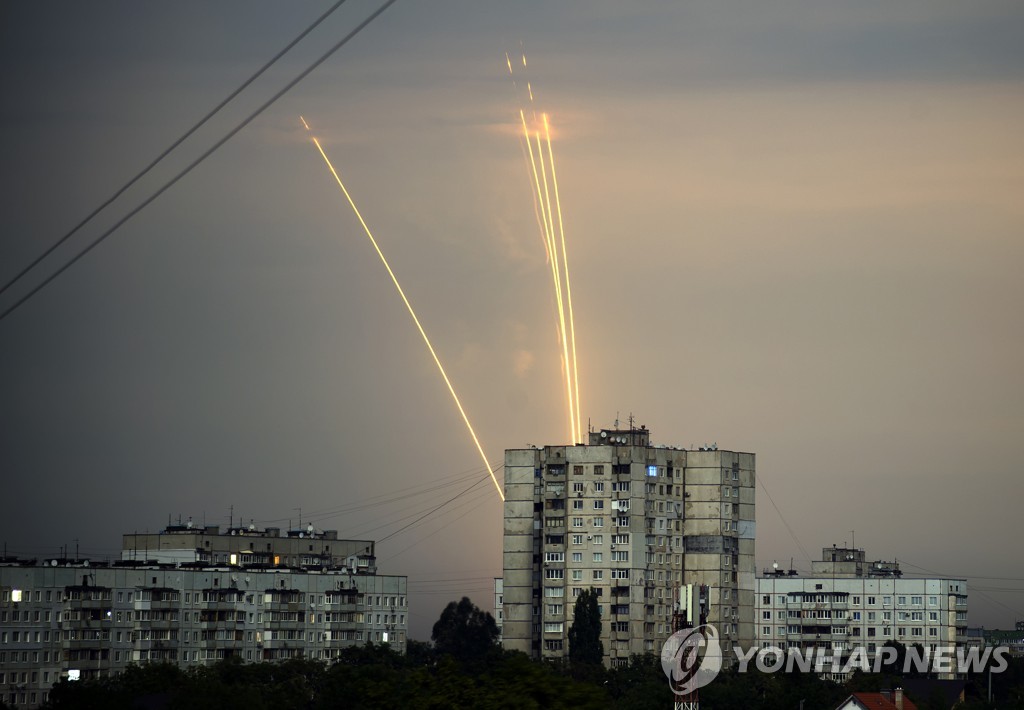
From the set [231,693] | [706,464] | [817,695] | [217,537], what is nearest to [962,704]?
[817,695]

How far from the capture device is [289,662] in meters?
140

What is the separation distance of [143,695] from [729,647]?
2504 inches

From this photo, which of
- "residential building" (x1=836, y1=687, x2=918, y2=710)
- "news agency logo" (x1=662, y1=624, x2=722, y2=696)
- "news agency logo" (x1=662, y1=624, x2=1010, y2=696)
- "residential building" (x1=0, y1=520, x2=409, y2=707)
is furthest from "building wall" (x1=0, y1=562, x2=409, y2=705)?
"residential building" (x1=836, y1=687, x2=918, y2=710)

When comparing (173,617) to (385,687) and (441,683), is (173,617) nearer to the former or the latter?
(385,687)

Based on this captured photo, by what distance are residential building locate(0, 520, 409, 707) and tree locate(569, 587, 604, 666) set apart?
72.4 feet

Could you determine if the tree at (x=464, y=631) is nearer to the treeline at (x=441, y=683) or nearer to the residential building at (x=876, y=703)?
the treeline at (x=441, y=683)

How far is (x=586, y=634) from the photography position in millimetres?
153500

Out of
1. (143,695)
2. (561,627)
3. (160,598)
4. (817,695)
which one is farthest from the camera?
(561,627)

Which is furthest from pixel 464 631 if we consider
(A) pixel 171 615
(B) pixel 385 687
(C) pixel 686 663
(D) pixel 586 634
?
(B) pixel 385 687

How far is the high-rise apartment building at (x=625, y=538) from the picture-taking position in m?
160

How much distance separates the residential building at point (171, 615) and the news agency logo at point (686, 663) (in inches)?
1494

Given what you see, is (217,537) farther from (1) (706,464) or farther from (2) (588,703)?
(2) (588,703)

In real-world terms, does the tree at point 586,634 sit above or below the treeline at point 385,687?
above

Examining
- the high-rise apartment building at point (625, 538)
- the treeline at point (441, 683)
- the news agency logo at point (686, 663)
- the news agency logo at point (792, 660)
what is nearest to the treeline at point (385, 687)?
the treeline at point (441, 683)
